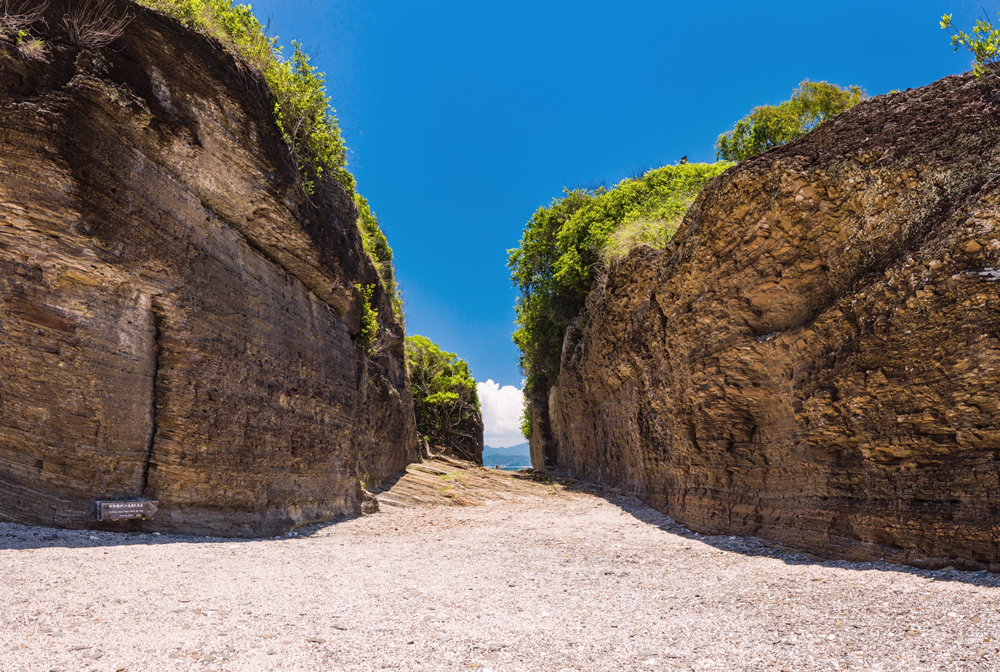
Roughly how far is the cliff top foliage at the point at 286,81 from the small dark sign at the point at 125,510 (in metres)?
7.84

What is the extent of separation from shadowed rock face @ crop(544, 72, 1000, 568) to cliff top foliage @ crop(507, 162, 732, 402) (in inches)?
201

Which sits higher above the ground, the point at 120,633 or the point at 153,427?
the point at 153,427

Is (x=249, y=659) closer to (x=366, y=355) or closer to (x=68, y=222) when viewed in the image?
(x=68, y=222)

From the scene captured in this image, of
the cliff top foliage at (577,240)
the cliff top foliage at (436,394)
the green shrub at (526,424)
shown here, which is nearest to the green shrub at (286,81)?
the cliff top foliage at (577,240)

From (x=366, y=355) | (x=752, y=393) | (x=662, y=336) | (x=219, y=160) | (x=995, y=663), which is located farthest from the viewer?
(x=366, y=355)

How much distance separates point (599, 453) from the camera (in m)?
21.2

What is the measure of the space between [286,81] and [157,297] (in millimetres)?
7037

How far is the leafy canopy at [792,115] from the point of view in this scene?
18203mm

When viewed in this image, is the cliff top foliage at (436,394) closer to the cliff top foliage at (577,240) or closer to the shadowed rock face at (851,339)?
the cliff top foliage at (577,240)

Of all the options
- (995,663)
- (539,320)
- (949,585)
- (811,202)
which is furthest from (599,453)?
(995,663)

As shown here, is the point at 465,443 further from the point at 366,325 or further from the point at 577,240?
the point at 366,325

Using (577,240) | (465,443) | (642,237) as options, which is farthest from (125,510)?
(465,443)

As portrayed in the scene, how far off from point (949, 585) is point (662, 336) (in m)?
7.52

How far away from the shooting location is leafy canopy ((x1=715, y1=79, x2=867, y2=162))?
18203mm
